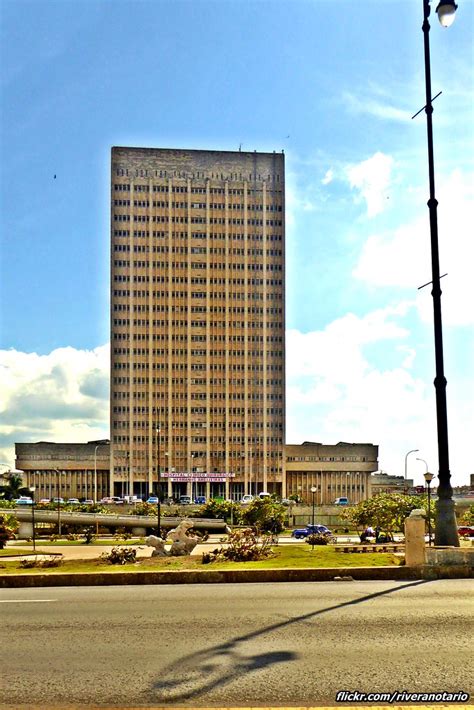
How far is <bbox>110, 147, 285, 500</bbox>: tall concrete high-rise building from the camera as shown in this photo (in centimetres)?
14512

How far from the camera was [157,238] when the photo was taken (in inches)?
5817

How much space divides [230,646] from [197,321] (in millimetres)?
140209

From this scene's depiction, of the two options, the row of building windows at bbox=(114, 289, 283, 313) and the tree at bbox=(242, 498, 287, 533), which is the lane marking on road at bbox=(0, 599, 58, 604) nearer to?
the tree at bbox=(242, 498, 287, 533)

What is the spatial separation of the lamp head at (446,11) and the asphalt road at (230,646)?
11.3m

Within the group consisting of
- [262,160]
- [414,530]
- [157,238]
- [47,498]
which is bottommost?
[47,498]

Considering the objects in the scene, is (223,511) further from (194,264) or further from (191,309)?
(194,264)

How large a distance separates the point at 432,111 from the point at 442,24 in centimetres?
218

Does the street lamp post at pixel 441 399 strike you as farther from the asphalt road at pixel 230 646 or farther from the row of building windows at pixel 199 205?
the row of building windows at pixel 199 205

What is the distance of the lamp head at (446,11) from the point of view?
50.0 ft

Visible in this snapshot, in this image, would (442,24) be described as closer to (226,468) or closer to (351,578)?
(351,578)

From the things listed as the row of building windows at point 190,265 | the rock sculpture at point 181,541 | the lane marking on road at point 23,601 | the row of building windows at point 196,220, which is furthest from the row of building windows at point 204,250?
the lane marking on road at point 23,601

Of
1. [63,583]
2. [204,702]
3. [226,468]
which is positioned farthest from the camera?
[226,468]

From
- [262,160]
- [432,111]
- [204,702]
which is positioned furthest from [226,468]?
[204,702]

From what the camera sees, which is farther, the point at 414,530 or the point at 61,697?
the point at 414,530
